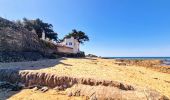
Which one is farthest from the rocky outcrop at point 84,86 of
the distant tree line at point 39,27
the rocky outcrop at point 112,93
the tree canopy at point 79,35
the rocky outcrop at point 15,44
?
the tree canopy at point 79,35

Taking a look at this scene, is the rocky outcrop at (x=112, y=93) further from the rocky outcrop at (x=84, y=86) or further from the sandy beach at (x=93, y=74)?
the sandy beach at (x=93, y=74)

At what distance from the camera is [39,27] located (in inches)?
2157

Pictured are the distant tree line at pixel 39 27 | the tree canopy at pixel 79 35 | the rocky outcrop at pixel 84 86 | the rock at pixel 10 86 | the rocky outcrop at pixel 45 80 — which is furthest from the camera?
the tree canopy at pixel 79 35

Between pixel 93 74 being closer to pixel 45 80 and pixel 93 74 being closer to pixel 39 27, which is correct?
pixel 45 80

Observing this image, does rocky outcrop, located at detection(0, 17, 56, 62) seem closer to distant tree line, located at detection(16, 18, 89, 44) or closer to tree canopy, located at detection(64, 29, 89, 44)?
distant tree line, located at detection(16, 18, 89, 44)

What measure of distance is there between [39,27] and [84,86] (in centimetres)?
4659

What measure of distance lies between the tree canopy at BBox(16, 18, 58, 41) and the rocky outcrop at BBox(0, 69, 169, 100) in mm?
39474

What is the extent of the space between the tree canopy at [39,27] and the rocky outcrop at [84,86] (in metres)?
39.5

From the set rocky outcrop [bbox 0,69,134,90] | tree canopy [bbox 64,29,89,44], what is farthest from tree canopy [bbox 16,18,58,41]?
rocky outcrop [bbox 0,69,134,90]

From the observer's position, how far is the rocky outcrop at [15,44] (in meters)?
22.7

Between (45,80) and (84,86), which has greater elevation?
(45,80)

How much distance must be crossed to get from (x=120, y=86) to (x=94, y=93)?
136cm

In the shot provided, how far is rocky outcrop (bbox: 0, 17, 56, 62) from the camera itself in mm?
22703

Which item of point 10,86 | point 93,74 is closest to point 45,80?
point 10,86
